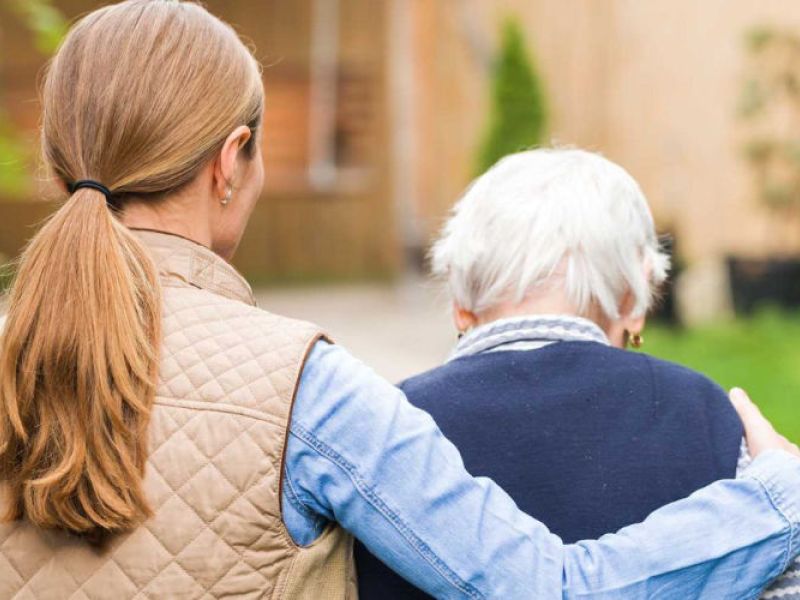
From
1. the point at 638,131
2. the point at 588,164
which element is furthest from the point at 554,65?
the point at 588,164

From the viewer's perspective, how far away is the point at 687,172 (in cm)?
1245

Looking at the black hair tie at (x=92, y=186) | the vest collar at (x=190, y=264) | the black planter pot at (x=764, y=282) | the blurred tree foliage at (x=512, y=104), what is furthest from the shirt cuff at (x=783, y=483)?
the blurred tree foliage at (x=512, y=104)

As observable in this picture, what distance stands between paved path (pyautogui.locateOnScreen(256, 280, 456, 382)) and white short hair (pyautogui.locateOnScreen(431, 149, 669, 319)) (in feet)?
20.4

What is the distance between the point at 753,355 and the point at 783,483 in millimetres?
7060

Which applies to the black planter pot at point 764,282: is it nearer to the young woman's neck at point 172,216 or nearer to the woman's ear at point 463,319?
the woman's ear at point 463,319

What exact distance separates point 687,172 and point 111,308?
37.1ft

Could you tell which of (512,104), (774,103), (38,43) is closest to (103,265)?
(38,43)

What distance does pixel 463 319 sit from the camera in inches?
91.7

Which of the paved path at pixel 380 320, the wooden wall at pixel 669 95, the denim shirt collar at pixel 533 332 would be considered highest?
the denim shirt collar at pixel 533 332

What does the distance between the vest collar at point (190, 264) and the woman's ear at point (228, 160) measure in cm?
10

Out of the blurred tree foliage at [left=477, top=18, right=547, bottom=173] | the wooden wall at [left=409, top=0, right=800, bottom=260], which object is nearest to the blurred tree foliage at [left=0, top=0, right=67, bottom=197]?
the blurred tree foliage at [left=477, top=18, right=547, bottom=173]

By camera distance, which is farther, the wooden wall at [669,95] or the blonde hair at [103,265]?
Result: the wooden wall at [669,95]

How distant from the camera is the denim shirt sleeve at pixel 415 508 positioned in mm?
1685

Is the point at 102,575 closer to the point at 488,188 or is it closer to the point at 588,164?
the point at 488,188
